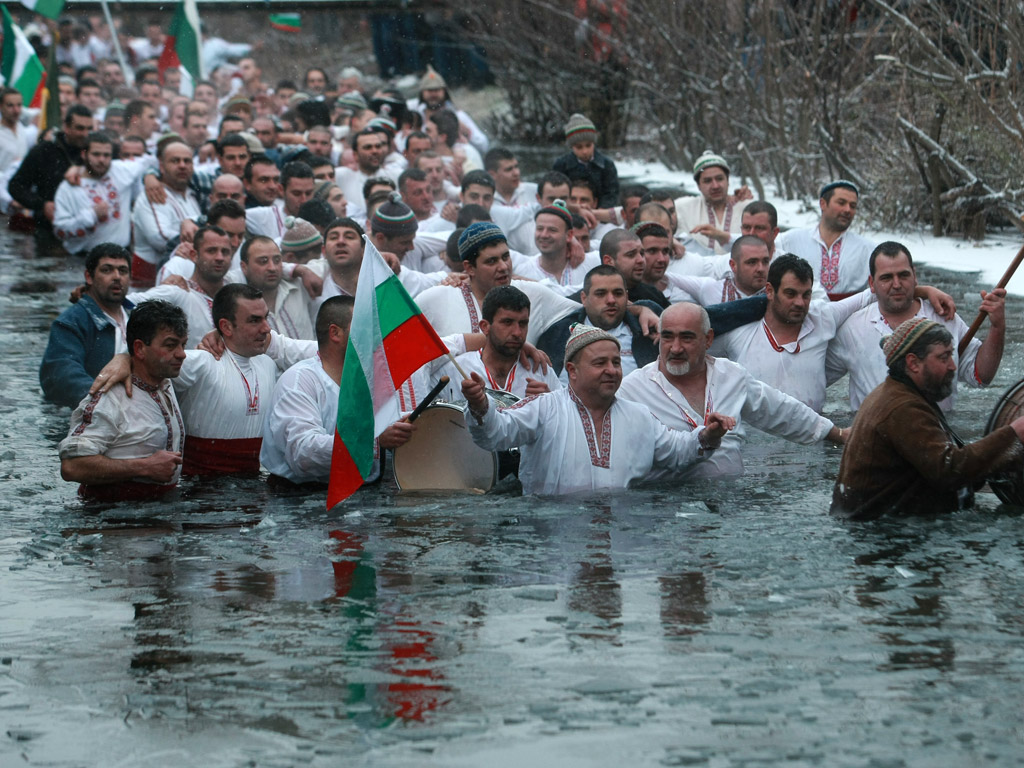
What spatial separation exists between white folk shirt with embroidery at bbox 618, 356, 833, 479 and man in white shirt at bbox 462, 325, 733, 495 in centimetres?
24

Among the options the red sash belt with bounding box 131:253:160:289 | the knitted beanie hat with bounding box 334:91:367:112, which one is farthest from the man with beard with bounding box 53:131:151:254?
the knitted beanie hat with bounding box 334:91:367:112

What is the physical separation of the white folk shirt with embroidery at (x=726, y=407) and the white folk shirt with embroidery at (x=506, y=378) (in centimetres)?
47

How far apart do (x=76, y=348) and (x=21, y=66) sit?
14.1 m

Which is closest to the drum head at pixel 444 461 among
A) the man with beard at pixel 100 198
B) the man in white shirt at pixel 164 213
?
the man in white shirt at pixel 164 213

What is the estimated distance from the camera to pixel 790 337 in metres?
9.38

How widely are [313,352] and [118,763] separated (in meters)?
4.46

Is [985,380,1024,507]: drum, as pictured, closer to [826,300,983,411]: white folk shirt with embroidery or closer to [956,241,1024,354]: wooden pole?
[956,241,1024,354]: wooden pole

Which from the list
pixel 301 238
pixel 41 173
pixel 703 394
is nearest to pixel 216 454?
pixel 301 238

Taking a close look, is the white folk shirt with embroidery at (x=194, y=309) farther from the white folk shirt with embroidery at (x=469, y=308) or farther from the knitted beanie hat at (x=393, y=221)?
the knitted beanie hat at (x=393, y=221)

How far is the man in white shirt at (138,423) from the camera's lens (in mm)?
7598

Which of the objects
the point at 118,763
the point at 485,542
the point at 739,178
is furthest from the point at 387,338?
the point at 739,178

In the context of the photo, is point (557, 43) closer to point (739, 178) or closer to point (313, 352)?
point (739, 178)

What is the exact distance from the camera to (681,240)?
39.7 ft

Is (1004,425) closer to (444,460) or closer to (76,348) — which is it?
(444,460)
